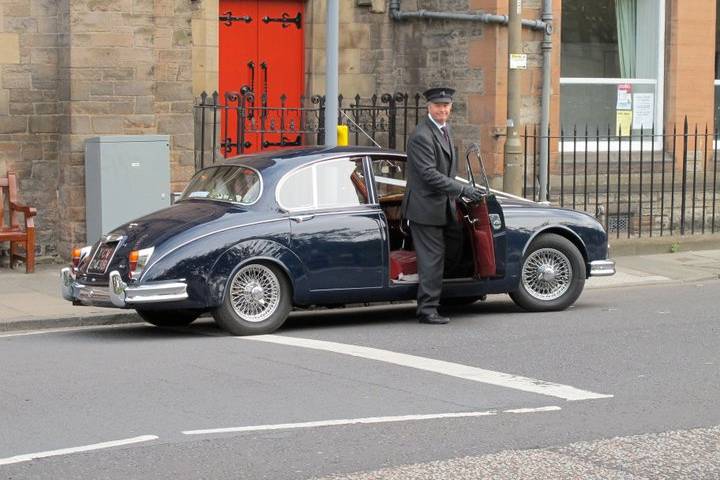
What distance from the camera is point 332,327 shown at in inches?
448

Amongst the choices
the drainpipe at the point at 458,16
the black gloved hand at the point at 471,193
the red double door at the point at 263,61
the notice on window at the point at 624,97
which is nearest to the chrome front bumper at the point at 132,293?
the black gloved hand at the point at 471,193

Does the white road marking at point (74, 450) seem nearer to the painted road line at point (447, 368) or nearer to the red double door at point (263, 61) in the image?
the painted road line at point (447, 368)

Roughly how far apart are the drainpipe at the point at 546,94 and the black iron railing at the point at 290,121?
1696 millimetres

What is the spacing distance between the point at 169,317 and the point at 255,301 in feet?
3.74

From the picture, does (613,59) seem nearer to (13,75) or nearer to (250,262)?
(13,75)

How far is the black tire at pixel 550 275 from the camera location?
1190 centimetres

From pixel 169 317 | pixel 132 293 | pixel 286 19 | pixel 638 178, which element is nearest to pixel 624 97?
pixel 638 178

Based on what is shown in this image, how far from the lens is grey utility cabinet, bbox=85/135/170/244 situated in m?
14.9

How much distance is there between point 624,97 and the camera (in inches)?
730

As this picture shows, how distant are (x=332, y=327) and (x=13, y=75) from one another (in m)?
6.30

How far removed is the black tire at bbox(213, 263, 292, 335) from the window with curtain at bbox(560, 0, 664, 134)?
830 cm

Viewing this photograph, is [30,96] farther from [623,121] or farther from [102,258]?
[623,121]

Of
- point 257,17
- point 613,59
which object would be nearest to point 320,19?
point 257,17

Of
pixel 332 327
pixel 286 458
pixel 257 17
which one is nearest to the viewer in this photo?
pixel 286 458
